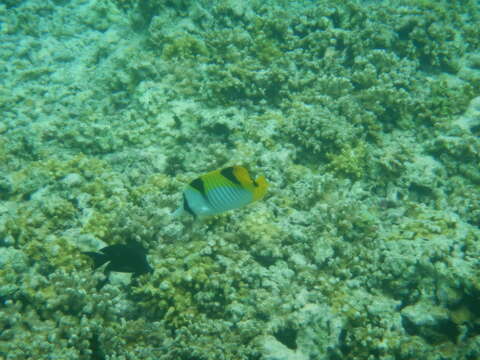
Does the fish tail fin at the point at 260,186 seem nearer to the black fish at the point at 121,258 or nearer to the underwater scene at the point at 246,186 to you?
the underwater scene at the point at 246,186

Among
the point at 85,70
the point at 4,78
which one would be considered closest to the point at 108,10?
the point at 85,70

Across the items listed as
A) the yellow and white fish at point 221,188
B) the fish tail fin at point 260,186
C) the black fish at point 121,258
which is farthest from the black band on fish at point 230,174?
the black fish at point 121,258

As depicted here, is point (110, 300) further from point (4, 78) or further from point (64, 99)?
point (4, 78)

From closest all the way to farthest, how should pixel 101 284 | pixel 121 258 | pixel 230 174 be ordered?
1. pixel 230 174
2. pixel 121 258
3. pixel 101 284

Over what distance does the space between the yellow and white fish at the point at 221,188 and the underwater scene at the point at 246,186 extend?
14mm

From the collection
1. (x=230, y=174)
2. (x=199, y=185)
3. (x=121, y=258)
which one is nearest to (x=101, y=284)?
(x=121, y=258)

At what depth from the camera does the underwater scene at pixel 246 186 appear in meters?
3.22

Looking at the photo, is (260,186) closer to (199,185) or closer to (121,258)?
A: (199,185)

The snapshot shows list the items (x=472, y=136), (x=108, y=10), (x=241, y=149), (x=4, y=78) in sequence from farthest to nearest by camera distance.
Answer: (x=108, y=10) < (x=4, y=78) < (x=472, y=136) < (x=241, y=149)

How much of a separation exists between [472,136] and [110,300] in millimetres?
5669

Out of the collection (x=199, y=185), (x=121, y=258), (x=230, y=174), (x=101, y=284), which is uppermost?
(x=230, y=174)

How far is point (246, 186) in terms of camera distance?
7.39 ft

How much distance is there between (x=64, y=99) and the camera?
659cm

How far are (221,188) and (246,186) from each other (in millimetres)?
168
